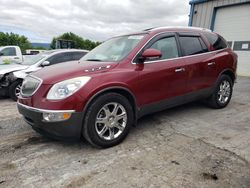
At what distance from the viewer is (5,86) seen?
244 inches

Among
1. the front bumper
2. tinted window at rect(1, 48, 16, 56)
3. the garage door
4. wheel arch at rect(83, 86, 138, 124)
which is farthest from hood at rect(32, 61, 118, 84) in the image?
the garage door

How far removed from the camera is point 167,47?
388 centimetres

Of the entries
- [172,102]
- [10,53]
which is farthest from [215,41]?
[10,53]

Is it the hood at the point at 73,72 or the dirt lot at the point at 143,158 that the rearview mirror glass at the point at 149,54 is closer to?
the hood at the point at 73,72

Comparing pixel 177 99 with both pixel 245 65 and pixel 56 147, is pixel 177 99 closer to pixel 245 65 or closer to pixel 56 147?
pixel 56 147

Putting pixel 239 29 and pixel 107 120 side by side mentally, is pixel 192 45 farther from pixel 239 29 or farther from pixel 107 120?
pixel 239 29

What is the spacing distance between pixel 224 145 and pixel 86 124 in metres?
2.00

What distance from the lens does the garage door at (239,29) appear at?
1059 centimetres

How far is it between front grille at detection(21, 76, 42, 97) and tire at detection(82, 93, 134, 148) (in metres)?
0.82

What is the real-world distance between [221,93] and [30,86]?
3.99 m

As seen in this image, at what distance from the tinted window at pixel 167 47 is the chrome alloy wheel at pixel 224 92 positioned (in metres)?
1.67

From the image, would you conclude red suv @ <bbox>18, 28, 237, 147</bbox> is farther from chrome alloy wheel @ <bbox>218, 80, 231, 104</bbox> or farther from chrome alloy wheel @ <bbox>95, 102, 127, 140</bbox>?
chrome alloy wheel @ <bbox>218, 80, 231, 104</bbox>

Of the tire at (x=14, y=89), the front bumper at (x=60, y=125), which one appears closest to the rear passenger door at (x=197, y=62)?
the front bumper at (x=60, y=125)

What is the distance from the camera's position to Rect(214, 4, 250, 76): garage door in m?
10.6
